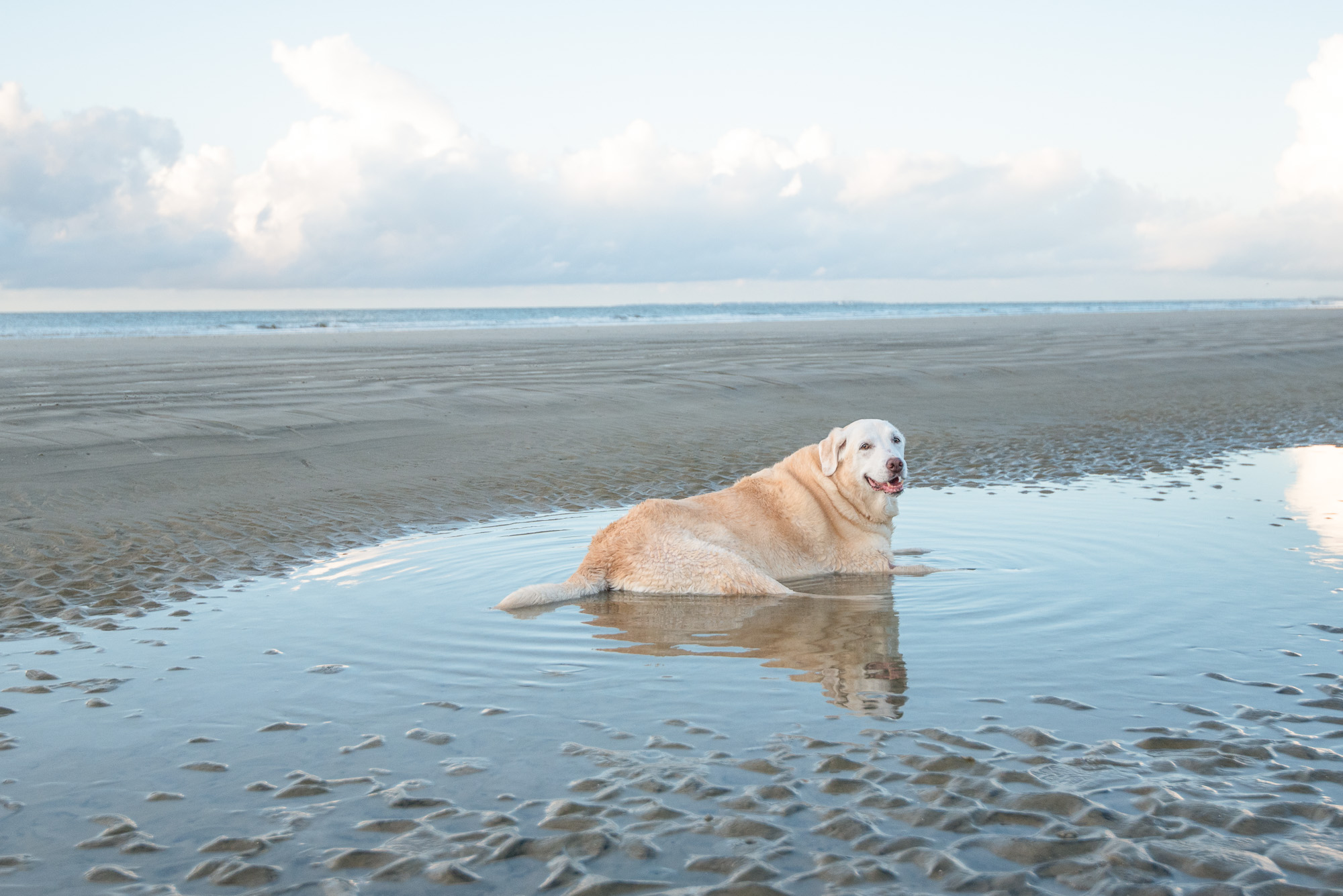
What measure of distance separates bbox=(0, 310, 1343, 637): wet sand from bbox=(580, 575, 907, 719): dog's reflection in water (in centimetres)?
353

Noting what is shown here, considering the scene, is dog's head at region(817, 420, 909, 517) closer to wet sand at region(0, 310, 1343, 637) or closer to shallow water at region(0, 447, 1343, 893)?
shallow water at region(0, 447, 1343, 893)

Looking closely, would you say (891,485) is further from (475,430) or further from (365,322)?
(365,322)

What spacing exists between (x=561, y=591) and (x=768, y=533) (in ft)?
6.31

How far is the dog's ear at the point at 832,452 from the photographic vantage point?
8.68m

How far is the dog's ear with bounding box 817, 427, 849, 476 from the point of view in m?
8.68

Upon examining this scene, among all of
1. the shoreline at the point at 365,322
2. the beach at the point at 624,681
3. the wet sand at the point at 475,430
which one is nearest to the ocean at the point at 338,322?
the shoreline at the point at 365,322

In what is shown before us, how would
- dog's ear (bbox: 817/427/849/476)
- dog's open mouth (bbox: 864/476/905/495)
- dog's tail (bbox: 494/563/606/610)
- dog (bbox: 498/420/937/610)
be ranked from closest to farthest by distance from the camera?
dog's tail (bbox: 494/563/606/610), dog (bbox: 498/420/937/610), dog's open mouth (bbox: 864/476/905/495), dog's ear (bbox: 817/427/849/476)

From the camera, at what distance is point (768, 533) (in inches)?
330

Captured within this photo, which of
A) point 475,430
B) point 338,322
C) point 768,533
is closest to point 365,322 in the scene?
point 338,322

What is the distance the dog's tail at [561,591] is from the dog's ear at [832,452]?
223cm

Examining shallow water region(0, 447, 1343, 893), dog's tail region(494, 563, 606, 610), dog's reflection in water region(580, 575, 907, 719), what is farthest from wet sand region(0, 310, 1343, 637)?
dog's reflection in water region(580, 575, 907, 719)

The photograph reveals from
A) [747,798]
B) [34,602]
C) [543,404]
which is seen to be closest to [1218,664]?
[747,798]

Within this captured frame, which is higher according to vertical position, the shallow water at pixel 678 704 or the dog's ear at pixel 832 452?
the dog's ear at pixel 832 452

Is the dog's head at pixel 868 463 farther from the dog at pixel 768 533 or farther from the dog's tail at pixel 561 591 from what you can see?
the dog's tail at pixel 561 591
